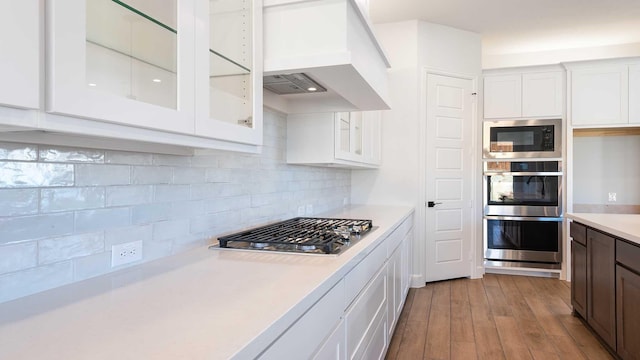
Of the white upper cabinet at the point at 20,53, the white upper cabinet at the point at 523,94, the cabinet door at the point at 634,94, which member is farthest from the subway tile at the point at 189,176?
the cabinet door at the point at 634,94

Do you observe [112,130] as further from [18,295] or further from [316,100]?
[316,100]

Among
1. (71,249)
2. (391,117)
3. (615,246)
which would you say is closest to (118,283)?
(71,249)

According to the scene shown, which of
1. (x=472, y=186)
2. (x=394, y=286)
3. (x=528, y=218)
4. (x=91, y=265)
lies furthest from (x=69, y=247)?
(x=528, y=218)

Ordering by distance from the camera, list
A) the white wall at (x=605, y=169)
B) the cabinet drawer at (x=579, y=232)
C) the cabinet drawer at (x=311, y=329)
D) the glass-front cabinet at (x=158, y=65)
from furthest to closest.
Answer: the white wall at (x=605, y=169), the cabinet drawer at (x=579, y=232), the cabinet drawer at (x=311, y=329), the glass-front cabinet at (x=158, y=65)

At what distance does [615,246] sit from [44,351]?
2852 millimetres

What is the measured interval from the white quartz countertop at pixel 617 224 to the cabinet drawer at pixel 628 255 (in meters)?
0.04

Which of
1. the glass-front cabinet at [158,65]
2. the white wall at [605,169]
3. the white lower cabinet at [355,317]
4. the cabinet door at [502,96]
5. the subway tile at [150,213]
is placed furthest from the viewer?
the white wall at [605,169]

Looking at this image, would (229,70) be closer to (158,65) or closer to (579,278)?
(158,65)

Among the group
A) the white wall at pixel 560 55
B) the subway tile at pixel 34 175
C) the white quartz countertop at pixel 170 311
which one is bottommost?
the white quartz countertop at pixel 170 311

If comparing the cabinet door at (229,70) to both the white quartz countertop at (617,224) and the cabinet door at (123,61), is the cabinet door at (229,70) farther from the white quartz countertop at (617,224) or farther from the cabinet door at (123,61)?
the white quartz countertop at (617,224)

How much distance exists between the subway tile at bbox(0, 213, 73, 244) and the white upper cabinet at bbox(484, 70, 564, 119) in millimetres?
4514

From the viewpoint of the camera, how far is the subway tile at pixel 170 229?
4.67ft

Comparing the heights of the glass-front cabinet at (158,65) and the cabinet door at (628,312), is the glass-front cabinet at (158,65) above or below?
above

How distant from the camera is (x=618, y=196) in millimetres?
4754
